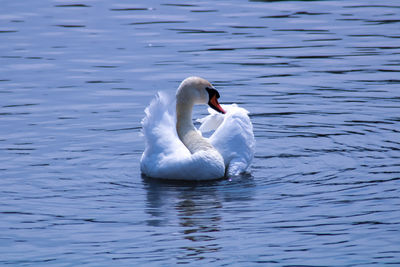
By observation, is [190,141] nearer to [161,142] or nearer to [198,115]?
[161,142]

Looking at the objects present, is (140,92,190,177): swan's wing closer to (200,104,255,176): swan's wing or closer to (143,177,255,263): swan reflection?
(143,177,255,263): swan reflection

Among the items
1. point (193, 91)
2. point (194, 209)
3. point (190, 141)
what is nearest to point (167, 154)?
point (190, 141)

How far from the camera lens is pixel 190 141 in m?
11.7

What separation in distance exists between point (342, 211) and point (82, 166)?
3.69m

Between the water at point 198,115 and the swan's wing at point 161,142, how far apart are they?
0.24m

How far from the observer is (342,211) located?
962 centimetres

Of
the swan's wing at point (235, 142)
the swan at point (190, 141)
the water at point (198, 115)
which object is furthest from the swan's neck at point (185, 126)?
the water at point (198, 115)

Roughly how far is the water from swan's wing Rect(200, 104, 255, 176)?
9.5 inches

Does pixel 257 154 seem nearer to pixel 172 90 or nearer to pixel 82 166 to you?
pixel 82 166

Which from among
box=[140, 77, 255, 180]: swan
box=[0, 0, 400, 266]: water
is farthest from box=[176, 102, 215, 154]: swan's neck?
box=[0, 0, 400, 266]: water

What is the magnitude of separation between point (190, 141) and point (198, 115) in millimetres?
3181

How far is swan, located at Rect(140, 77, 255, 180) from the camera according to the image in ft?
36.0

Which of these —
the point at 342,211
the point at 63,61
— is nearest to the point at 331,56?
the point at 63,61

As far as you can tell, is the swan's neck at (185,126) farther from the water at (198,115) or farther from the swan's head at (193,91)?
the water at (198,115)
